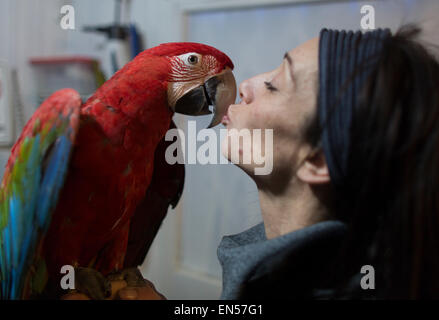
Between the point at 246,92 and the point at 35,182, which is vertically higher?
the point at 246,92

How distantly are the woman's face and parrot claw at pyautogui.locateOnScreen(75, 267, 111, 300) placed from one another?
24 centimetres

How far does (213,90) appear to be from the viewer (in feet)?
1.55

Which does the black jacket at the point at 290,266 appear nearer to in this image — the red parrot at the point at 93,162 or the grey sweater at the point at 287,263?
the grey sweater at the point at 287,263

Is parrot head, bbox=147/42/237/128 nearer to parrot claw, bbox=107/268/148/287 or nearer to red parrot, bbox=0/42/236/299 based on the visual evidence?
red parrot, bbox=0/42/236/299

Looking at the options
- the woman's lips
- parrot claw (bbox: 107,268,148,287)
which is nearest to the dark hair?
the woman's lips

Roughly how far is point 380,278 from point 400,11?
360 millimetres

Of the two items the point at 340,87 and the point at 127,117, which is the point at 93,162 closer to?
the point at 127,117

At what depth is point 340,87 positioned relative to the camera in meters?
0.40

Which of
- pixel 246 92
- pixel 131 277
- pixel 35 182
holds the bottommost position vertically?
pixel 131 277

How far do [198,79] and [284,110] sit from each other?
126mm

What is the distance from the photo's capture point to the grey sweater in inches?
16.3

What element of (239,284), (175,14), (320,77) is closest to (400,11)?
(320,77)

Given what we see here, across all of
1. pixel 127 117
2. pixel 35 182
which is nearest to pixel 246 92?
pixel 127 117
